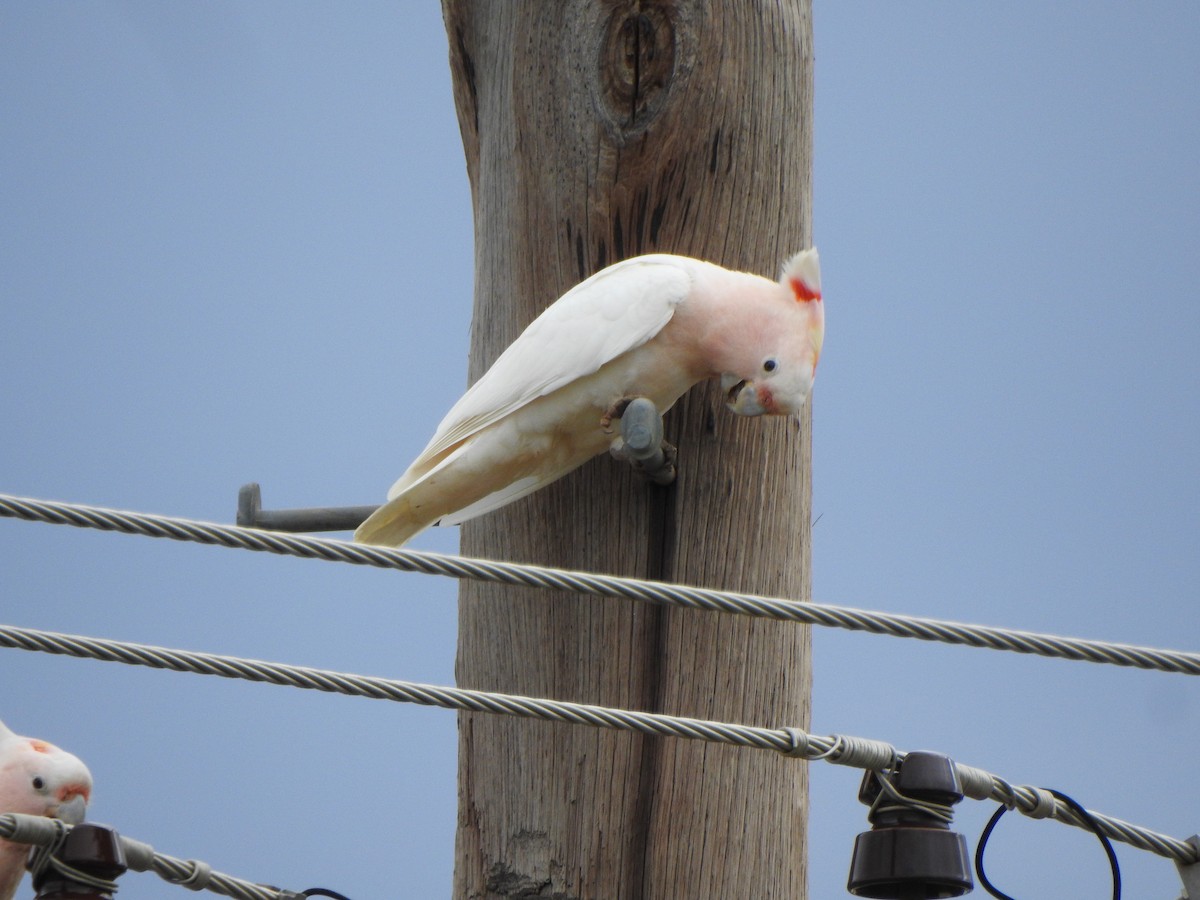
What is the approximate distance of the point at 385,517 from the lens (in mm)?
2025

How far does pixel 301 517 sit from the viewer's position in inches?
99.0

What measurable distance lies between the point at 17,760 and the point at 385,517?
72 centimetres

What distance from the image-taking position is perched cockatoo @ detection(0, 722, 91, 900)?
6.93 feet

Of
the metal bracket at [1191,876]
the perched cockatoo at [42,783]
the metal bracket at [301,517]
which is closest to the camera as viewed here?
the metal bracket at [1191,876]

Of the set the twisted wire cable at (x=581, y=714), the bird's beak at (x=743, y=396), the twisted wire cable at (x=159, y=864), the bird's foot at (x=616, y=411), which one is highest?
the bird's beak at (x=743, y=396)

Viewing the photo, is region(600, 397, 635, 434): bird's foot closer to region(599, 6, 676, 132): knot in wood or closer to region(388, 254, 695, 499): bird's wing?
region(388, 254, 695, 499): bird's wing

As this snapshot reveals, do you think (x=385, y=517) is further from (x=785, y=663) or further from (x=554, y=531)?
(x=785, y=663)

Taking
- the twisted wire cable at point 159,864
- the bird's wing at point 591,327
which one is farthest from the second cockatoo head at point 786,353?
the twisted wire cable at point 159,864

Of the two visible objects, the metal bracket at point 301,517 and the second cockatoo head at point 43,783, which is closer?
the second cockatoo head at point 43,783

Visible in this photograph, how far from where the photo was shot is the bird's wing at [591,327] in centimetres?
191

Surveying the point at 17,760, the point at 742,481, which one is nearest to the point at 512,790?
the point at 742,481

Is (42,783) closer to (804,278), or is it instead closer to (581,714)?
(581,714)

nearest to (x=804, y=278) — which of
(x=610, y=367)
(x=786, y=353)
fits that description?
(x=786, y=353)

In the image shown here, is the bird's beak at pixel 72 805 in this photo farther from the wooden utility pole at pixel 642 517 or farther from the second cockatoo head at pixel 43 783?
the wooden utility pole at pixel 642 517
